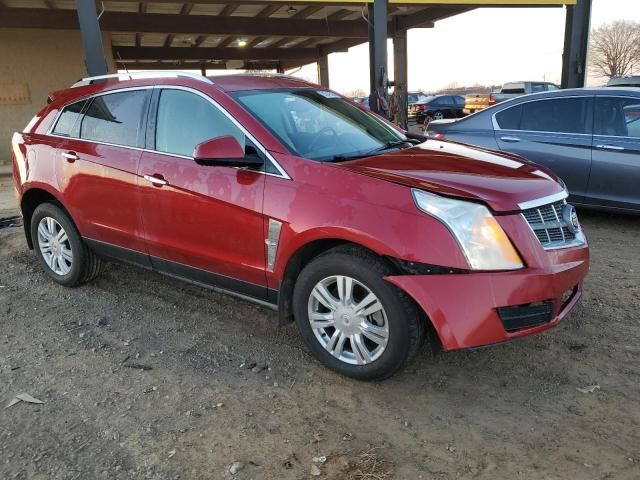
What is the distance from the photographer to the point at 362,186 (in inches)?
115

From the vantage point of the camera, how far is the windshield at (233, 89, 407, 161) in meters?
3.39

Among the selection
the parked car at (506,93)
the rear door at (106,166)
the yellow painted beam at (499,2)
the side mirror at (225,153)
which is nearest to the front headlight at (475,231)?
the side mirror at (225,153)

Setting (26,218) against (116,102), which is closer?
(116,102)

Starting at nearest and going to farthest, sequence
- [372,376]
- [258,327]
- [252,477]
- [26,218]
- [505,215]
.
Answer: [252,477]
[505,215]
[372,376]
[258,327]
[26,218]

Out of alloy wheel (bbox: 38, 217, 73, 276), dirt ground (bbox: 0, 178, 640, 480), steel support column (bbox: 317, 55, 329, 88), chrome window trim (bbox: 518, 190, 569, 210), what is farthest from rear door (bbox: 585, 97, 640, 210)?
steel support column (bbox: 317, 55, 329, 88)

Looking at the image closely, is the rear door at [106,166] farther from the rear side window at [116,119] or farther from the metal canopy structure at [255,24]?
the metal canopy structure at [255,24]

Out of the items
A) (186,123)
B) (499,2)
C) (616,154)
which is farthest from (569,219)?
(499,2)

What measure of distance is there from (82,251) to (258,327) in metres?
1.76

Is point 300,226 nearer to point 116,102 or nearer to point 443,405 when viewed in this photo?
point 443,405

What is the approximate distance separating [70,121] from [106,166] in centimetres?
79

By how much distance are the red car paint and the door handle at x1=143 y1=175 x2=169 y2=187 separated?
21 millimetres

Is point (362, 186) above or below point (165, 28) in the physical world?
below

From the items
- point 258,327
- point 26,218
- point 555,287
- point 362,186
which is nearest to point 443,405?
point 555,287

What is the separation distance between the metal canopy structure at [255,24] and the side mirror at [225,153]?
16.8 feet
